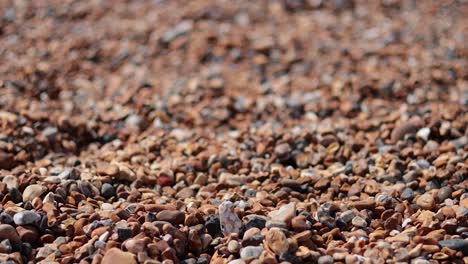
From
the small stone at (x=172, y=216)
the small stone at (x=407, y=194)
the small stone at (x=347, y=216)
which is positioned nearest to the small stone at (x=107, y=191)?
the small stone at (x=172, y=216)

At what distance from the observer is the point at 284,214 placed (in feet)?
6.97

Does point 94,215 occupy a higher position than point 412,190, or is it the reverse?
point 94,215

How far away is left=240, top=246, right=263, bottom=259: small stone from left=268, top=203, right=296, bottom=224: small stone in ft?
0.57

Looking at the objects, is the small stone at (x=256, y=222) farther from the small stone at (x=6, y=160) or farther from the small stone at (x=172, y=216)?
the small stone at (x=6, y=160)

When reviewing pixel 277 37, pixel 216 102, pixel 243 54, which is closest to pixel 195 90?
pixel 216 102

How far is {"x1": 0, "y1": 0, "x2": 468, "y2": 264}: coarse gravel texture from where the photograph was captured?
2055 mm

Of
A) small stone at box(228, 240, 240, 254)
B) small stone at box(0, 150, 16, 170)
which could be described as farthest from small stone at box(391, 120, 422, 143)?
small stone at box(0, 150, 16, 170)

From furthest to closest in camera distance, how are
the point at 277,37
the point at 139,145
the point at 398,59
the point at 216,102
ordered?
1. the point at 277,37
2. the point at 398,59
3. the point at 216,102
4. the point at 139,145

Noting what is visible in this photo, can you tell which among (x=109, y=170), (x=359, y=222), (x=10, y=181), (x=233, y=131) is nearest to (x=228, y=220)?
(x=359, y=222)

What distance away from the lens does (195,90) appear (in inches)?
152

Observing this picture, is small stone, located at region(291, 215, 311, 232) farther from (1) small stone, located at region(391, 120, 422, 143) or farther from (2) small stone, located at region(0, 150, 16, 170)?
(2) small stone, located at region(0, 150, 16, 170)

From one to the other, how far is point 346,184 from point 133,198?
0.88 m

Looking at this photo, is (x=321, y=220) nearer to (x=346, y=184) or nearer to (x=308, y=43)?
(x=346, y=184)

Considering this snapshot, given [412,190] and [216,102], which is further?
[216,102]
